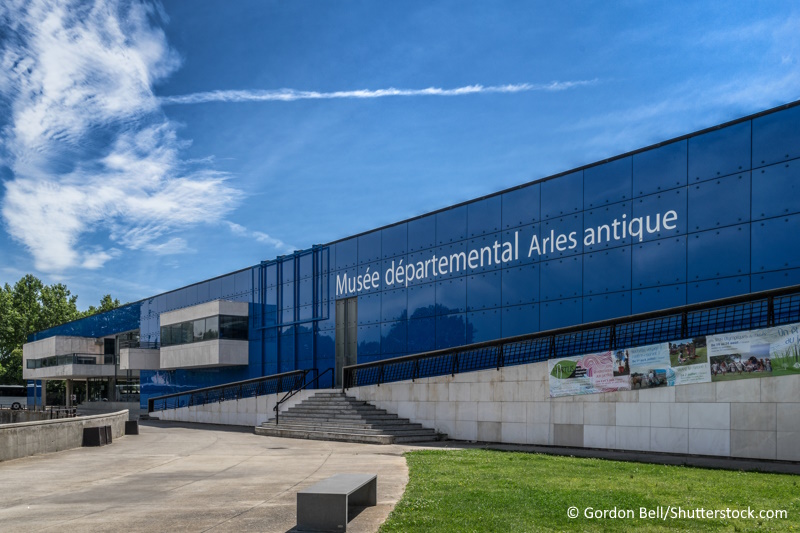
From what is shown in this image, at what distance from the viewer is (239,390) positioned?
117ft

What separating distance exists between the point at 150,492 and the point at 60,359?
54643 millimetres

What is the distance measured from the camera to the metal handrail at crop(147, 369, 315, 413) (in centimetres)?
3306

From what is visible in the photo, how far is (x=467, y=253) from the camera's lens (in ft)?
85.3

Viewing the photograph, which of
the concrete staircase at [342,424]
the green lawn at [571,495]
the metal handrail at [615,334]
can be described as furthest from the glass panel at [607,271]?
the green lawn at [571,495]

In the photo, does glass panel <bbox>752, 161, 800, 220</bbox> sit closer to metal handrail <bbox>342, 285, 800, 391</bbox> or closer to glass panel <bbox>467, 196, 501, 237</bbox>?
metal handrail <bbox>342, 285, 800, 391</bbox>

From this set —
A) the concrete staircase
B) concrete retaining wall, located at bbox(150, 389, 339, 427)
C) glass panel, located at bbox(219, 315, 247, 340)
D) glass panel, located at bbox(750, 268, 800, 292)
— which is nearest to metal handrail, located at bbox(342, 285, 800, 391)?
glass panel, located at bbox(750, 268, 800, 292)

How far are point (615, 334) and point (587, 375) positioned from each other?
4.76 feet

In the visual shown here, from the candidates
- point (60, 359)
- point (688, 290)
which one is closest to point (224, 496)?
point (688, 290)

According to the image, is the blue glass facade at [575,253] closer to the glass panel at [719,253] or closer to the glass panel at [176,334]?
the glass panel at [719,253]

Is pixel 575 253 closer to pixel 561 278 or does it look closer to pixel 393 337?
pixel 561 278

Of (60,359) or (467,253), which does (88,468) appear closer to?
(467,253)

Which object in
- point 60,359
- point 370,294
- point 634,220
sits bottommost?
point 60,359

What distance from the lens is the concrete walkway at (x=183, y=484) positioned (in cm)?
941

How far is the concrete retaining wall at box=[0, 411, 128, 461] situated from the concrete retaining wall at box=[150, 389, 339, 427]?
26.9 ft
